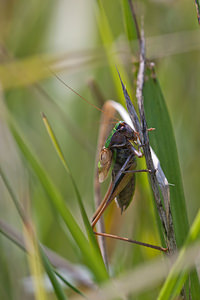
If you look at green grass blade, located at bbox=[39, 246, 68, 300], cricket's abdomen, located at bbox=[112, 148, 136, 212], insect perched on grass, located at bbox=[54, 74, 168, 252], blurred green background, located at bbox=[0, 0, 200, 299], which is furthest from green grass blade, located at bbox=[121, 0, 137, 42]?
green grass blade, located at bbox=[39, 246, 68, 300]

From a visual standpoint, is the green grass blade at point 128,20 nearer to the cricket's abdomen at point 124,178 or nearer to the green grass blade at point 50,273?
the cricket's abdomen at point 124,178

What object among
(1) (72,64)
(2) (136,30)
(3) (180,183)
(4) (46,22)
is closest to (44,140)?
(1) (72,64)

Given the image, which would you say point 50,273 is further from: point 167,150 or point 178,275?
point 167,150

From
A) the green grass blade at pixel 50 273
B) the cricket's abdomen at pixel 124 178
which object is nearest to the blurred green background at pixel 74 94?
the cricket's abdomen at pixel 124 178

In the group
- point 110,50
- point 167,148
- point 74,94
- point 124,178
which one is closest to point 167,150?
point 167,148

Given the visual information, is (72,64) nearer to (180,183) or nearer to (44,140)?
(44,140)
